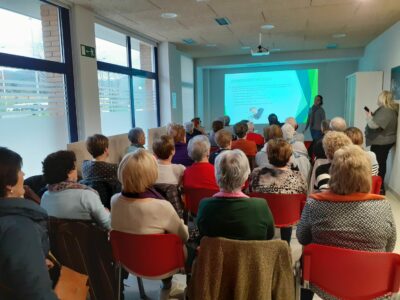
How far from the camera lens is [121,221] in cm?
180

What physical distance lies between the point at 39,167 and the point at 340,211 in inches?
145

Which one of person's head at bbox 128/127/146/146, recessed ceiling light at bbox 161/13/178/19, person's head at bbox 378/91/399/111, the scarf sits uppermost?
recessed ceiling light at bbox 161/13/178/19

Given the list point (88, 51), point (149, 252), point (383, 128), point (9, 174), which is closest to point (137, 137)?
point (88, 51)

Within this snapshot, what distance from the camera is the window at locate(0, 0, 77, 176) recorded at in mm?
3521

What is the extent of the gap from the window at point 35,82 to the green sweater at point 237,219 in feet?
9.52

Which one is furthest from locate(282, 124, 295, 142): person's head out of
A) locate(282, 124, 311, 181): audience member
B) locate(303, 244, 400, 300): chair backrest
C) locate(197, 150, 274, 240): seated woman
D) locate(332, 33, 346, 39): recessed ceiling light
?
locate(332, 33, 346, 39): recessed ceiling light

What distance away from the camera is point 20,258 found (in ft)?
3.48

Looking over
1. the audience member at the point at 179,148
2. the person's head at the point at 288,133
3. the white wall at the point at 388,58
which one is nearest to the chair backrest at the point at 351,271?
the audience member at the point at 179,148

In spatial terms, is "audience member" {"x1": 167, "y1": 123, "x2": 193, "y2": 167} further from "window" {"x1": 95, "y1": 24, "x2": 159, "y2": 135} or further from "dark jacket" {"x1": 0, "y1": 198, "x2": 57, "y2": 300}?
"dark jacket" {"x1": 0, "y1": 198, "x2": 57, "y2": 300}

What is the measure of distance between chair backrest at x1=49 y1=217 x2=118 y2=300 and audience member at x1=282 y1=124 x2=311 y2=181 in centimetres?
193

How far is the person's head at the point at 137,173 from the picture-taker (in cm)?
179

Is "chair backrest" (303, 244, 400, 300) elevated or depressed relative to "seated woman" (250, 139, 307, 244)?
depressed

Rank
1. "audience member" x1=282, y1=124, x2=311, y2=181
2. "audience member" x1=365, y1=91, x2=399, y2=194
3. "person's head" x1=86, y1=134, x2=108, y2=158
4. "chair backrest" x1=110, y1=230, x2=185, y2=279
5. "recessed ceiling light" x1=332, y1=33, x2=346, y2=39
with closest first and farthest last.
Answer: "chair backrest" x1=110, y1=230, x2=185, y2=279 < "person's head" x1=86, y1=134, x2=108, y2=158 < "audience member" x1=282, y1=124, x2=311, y2=181 < "audience member" x1=365, y1=91, x2=399, y2=194 < "recessed ceiling light" x1=332, y1=33, x2=346, y2=39

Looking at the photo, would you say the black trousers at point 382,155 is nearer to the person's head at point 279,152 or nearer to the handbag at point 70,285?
the person's head at point 279,152
